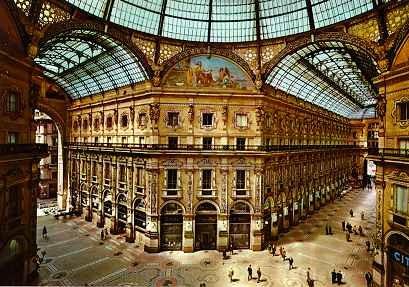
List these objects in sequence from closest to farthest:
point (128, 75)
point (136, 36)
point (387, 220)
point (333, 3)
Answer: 1. point (387, 220)
2. point (333, 3)
3. point (136, 36)
4. point (128, 75)

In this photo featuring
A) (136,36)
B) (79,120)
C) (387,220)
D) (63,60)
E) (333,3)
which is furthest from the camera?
(79,120)

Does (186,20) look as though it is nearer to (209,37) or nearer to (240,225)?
(209,37)

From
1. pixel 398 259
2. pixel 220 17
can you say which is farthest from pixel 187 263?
pixel 220 17

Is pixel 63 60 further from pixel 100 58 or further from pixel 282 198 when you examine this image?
pixel 282 198

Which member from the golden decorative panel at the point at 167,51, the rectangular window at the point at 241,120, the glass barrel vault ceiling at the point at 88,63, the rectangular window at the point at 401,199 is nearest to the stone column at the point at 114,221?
the glass barrel vault ceiling at the point at 88,63

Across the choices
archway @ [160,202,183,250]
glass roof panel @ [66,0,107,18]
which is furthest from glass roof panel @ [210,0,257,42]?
archway @ [160,202,183,250]

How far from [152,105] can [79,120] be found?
22.8 meters

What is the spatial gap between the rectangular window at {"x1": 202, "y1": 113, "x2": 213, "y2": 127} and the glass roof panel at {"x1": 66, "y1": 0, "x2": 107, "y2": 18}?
15.5 meters

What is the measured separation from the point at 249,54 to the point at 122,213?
26652 mm

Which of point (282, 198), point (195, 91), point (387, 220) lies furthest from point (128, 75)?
point (387, 220)

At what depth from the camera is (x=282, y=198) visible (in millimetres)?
38406

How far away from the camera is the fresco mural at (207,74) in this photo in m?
32.9

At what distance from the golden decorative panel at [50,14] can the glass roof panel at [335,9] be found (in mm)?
26007

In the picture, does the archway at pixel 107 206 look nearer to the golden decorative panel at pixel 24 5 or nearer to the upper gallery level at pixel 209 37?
the upper gallery level at pixel 209 37
